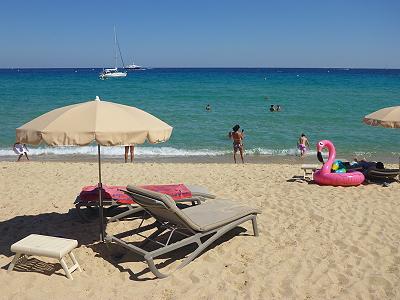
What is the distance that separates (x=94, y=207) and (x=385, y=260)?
4712 millimetres

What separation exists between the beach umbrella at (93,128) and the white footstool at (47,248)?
123 centimetres

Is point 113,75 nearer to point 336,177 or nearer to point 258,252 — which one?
point 336,177

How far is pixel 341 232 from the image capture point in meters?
6.34

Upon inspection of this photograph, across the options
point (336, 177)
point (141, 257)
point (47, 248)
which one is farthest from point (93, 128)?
point (336, 177)

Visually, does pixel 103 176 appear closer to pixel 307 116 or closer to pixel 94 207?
pixel 94 207

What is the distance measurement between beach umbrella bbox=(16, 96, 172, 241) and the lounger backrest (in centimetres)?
73

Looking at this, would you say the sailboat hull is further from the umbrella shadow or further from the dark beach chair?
the umbrella shadow

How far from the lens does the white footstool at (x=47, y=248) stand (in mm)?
4832

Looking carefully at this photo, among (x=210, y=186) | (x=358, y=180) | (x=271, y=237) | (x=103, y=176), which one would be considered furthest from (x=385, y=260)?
(x=103, y=176)

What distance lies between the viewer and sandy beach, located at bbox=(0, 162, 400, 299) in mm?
4746

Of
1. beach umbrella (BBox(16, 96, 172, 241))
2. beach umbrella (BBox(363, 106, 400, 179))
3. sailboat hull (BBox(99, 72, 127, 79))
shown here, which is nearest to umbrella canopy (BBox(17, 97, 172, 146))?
beach umbrella (BBox(16, 96, 172, 241))

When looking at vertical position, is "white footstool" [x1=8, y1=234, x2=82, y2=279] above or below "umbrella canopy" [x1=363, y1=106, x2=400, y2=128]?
below

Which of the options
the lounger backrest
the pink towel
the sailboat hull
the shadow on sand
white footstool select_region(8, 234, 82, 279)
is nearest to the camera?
white footstool select_region(8, 234, 82, 279)

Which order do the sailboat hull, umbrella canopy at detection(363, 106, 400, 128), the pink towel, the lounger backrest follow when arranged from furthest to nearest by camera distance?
the sailboat hull
umbrella canopy at detection(363, 106, 400, 128)
the pink towel
the lounger backrest
